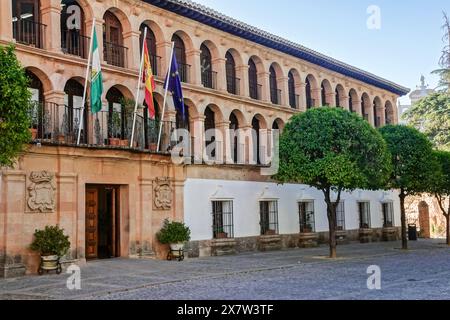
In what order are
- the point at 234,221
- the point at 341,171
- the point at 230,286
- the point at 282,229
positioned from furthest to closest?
the point at 282,229
the point at 234,221
the point at 341,171
the point at 230,286

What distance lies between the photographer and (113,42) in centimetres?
2055

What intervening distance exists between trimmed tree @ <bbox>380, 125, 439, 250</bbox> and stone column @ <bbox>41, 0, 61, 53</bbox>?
1464cm

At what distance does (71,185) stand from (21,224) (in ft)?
6.54

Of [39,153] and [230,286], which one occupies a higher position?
[39,153]

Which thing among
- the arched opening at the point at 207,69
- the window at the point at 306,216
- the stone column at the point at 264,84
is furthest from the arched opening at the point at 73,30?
the window at the point at 306,216

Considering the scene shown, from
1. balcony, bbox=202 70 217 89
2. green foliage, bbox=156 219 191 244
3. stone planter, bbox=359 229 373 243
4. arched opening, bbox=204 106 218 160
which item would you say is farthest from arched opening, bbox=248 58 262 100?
stone planter, bbox=359 229 373 243

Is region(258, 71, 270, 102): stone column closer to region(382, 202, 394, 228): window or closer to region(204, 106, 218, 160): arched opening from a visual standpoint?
region(204, 106, 218, 160): arched opening

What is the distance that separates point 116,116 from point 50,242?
196 inches

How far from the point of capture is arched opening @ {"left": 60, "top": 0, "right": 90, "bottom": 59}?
19.0 metres

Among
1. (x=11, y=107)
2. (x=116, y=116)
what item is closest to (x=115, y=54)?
(x=116, y=116)

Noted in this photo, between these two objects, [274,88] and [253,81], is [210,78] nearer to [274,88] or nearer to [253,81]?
[253,81]

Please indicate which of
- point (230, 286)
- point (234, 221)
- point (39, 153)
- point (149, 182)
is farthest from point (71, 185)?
point (234, 221)
